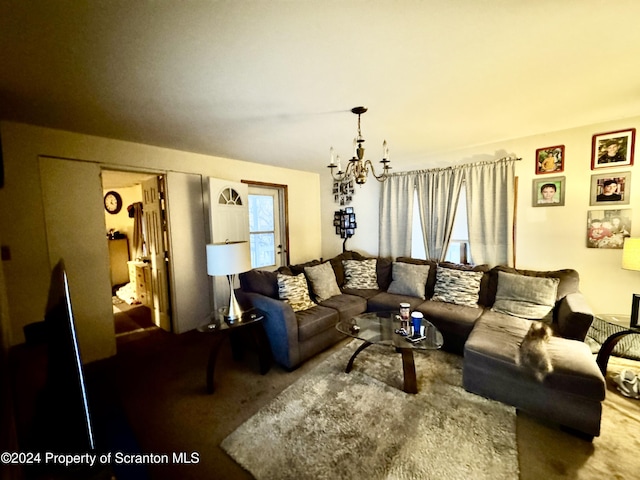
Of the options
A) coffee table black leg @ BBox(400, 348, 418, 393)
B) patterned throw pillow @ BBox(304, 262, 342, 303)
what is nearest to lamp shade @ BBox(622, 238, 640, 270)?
coffee table black leg @ BBox(400, 348, 418, 393)

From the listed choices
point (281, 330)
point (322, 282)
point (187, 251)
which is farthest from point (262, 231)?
point (281, 330)

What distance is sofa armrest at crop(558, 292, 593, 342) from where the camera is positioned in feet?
6.79

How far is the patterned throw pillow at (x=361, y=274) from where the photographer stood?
371 centimetres

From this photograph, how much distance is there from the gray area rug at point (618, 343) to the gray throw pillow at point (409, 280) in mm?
1532

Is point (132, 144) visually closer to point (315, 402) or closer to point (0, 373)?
Answer: point (0, 373)

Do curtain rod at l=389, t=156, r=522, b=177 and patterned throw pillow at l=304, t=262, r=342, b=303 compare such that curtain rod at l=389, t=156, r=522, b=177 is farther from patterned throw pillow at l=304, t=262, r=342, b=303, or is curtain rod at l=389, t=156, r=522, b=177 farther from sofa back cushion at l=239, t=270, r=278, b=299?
sofa back cushion at l=239, t=270, r=278, b=299

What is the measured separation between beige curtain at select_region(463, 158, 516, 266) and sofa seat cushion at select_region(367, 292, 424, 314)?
42.2 inches

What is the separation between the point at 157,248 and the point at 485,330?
3841 mm

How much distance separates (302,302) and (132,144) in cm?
259

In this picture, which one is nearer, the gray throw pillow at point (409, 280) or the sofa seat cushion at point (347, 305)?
the sofa seat cushion at point (347, 305)

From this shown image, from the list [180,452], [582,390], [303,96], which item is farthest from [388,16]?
[180,452]

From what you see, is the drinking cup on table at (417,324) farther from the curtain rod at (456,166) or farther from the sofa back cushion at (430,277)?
the curtain rod at (456,166)

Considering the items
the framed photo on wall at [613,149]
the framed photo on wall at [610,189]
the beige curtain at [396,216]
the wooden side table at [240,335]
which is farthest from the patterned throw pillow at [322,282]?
the framed photo on wall at [613,149]

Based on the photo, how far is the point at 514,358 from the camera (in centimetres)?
188
